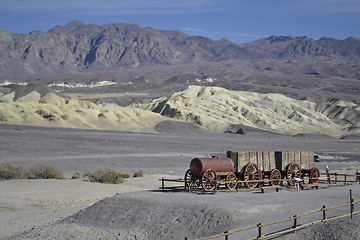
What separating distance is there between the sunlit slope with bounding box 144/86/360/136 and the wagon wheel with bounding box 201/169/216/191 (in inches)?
2969

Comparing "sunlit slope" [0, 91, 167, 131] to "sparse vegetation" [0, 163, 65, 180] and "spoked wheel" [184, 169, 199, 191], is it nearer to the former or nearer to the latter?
"sparse vegetation" [0, 163, 65, 180]

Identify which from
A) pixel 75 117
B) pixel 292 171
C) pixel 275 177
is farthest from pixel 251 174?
pixel 75 117

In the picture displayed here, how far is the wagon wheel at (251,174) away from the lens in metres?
27.1

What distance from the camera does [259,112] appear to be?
4852 inches

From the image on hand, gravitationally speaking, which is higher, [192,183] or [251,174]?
[251,174]

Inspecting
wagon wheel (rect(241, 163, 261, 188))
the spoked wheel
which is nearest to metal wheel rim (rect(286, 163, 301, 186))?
wagon wheel (rect(241, 163, 261, 188))

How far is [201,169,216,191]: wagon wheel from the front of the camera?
2558cm

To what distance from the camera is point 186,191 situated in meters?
26.2

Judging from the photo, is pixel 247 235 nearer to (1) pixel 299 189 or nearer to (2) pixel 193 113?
(1) pixel 299 189

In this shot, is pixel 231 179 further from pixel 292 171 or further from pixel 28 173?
pixel 28 173

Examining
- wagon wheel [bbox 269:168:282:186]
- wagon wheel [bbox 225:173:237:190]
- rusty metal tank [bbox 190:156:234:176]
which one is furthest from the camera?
wagon wheel [bbox 269:168:282:186]

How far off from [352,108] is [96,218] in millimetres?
120404

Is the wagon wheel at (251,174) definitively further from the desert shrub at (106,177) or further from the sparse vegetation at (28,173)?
the sparse vegetation at (28,173)

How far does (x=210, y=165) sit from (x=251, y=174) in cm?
258
